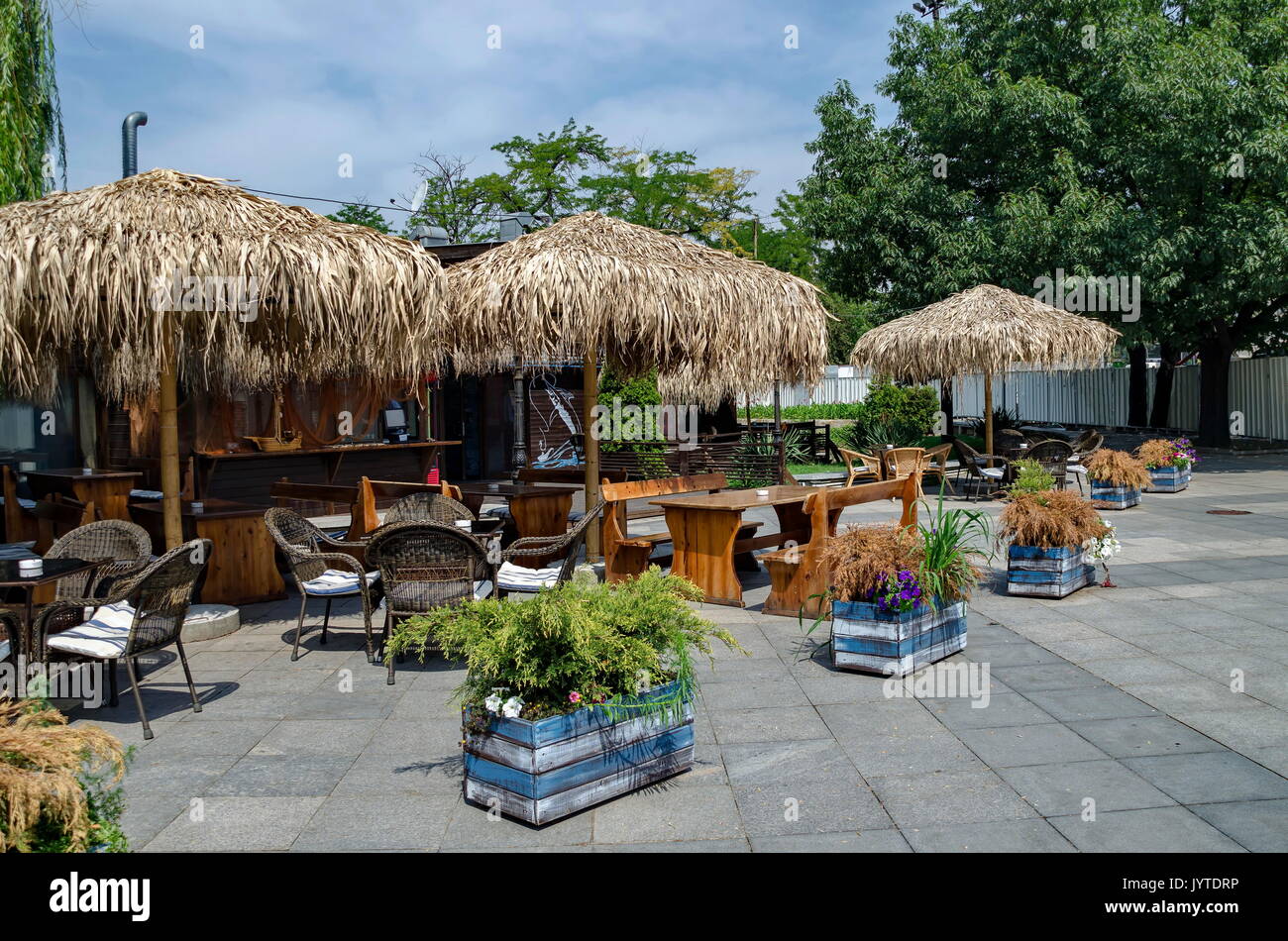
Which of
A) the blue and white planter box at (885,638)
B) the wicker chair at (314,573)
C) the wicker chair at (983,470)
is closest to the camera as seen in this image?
the blue and white planter box at (885,638)

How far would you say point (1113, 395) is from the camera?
2936cm

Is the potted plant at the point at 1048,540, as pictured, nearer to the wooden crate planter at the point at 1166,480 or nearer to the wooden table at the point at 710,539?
the wooden table at the point at 710,539

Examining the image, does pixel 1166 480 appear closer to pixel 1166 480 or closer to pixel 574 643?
pixel 1166 480

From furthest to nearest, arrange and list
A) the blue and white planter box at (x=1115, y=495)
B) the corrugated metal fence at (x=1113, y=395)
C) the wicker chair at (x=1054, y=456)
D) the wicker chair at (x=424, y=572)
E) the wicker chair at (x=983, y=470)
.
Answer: the corrugated metal fence at (x=1113, y=395)
the wicker chair at (x=983, y=470)
the wicker chair at (x=1054, y=456)
the blue and white planter box at (x=1115, y=495)
the wicker chair at (x=424, y=572)

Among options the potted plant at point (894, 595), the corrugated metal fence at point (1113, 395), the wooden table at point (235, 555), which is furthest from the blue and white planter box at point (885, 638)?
the corrugated metal fence at point (1113, 395)

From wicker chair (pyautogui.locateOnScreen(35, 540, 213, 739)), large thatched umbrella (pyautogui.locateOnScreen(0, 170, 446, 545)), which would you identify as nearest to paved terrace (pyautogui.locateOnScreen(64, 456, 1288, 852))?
wicker chair (pyautogui.locateOnScreen(35, 540, 213, 739))

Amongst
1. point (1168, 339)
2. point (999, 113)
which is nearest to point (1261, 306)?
point (1168, 339)

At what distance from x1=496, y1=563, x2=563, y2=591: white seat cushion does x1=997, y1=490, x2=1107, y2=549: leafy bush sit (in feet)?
12.3

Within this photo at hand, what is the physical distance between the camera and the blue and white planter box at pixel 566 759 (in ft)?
12.7

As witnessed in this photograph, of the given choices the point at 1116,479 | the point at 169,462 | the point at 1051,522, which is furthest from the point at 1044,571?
the point at 169,462

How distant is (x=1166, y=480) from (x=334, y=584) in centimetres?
1300

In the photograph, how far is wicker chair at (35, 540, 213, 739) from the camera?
5164mm

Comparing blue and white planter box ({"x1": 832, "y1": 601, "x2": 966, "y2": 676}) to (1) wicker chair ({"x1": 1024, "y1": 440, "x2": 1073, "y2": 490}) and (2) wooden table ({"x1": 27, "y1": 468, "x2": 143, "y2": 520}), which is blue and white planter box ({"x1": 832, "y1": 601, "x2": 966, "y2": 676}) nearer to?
(2) wooden table ({"x1": 27, "y1": 468, "x2": 143, "y2": 520})
